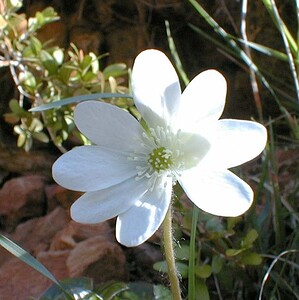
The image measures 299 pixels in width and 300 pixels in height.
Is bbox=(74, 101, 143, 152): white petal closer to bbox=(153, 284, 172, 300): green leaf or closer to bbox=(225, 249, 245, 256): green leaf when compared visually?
bbox=(153, 284, 172, 300): green leaf

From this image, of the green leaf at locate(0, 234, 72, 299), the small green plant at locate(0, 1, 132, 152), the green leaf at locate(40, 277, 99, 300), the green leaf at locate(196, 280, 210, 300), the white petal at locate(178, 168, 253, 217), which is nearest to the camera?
the white petal at locate(178, 168, 253, 217)

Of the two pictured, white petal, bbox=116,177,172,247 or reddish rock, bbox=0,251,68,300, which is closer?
white petal, bbox=116,177,172,247

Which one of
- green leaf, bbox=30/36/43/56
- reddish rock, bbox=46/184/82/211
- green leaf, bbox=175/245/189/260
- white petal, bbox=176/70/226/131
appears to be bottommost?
reddish rock, bbox=46/184/82/211

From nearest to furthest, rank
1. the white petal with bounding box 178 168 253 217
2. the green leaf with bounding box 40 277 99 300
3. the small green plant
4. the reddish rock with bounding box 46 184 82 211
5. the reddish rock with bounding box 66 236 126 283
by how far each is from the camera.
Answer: the white petal with bounding box 178 168 253 217 < the green leaf with bounding box 40 277 99 300 < the reddish rock with bounding box 66 236 126 283 < the small green plant < the reddish rock with bounding box 46 184 82 211

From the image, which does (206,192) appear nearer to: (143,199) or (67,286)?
(143,199)

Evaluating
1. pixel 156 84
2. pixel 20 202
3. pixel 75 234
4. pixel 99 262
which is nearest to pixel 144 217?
pixel 156 84

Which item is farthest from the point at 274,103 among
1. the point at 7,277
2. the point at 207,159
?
the point at 207,159

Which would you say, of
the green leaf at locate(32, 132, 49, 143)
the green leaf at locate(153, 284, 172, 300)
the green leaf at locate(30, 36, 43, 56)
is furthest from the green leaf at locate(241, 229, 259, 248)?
the green leaf at locate(30, 36, 43, 56)
